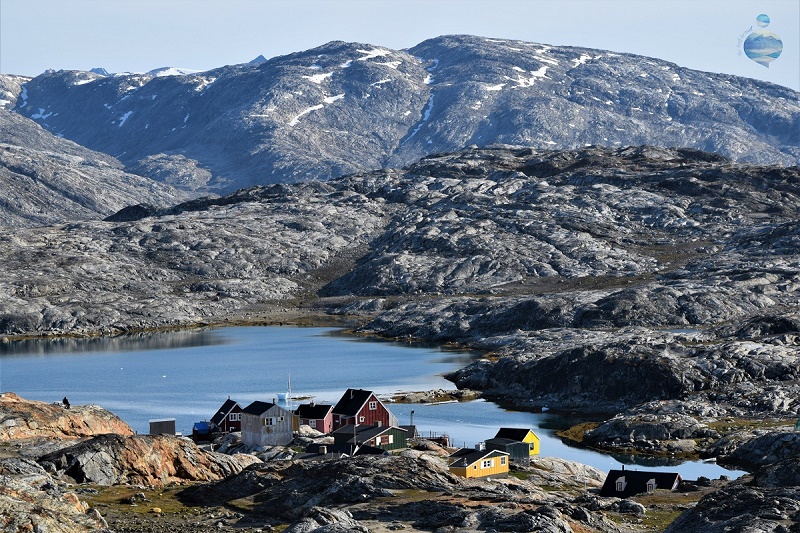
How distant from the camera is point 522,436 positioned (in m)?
104

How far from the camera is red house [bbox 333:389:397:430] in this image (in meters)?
110

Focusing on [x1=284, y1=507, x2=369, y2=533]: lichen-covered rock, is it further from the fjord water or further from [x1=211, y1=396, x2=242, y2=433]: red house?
[x1=211, y1=396, x2=242, y2=433]: red house

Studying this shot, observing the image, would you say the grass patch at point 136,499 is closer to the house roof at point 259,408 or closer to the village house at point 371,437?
the village house at point 371,437

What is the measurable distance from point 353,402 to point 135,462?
40.1 m

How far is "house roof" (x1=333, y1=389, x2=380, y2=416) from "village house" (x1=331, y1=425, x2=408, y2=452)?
6.62m

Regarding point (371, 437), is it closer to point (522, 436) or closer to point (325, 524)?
point (522, 436)

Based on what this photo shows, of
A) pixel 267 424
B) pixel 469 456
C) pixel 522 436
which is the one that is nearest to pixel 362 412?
pixel 267 424

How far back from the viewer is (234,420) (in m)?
114

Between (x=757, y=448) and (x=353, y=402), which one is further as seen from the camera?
(x=353, y=402)

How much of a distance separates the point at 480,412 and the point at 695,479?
156ft

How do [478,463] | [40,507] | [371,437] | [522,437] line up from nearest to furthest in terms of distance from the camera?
1. [40,507]
2. [478,463]
3. [371,437]
4. [522,437]

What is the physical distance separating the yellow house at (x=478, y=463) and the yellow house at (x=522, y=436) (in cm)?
1390

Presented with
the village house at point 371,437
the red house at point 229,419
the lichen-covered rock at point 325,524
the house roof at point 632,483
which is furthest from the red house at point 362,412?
the lichen-covered rock at point 325,524

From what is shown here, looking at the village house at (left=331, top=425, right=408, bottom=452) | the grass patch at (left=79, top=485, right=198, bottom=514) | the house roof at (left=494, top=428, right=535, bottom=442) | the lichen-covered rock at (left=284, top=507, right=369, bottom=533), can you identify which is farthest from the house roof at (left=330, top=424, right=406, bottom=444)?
the lichen-covered rock at (left=284, top=507, right=369, bottom=533)
